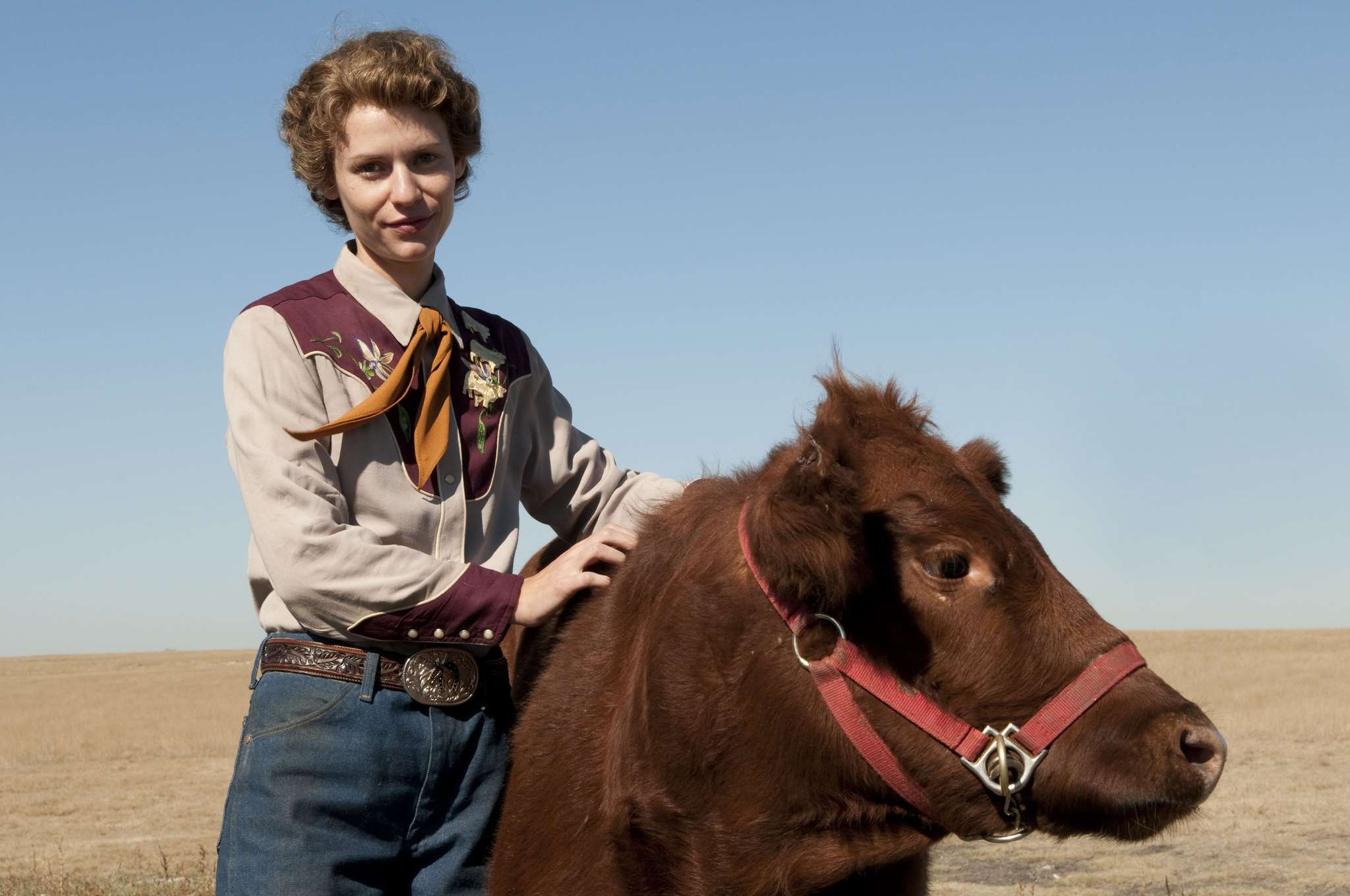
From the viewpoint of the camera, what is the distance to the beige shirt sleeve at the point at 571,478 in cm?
408

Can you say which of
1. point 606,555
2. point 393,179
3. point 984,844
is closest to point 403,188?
point 393,179

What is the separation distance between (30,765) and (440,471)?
2646cm

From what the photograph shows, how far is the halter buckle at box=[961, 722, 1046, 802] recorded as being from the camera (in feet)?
9.20

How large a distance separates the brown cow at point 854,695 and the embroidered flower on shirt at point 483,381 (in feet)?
2.67

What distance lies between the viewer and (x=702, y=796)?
120 inches

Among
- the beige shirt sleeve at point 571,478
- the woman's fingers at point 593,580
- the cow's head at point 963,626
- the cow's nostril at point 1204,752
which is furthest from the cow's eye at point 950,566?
the beige shirt sleeve at point 571,478

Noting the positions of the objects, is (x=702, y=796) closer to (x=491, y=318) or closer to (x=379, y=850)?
(x=379, y=850)

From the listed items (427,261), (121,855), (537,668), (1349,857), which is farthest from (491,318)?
(121,855)

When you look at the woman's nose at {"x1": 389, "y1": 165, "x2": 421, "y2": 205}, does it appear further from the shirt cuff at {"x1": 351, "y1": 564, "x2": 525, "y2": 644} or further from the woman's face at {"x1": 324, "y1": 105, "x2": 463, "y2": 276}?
the shirt cuff at {"x1": 351, "y1": 564, "x2": 525, "y2": 644}

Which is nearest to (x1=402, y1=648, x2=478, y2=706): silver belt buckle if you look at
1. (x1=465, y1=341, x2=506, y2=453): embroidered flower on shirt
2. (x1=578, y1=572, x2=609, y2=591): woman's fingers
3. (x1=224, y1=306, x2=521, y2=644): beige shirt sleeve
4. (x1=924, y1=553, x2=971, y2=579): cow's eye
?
(x1=224, y1=306, x2=521, y2=644): beige shirt sleeve

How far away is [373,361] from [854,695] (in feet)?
5.32

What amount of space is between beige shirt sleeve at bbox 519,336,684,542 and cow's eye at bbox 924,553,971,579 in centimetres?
127

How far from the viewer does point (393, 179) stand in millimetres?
3650

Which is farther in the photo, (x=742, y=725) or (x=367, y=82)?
(x=367, y=82)
